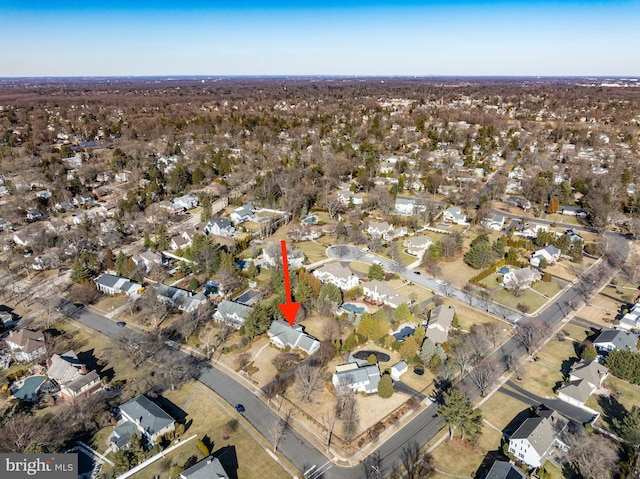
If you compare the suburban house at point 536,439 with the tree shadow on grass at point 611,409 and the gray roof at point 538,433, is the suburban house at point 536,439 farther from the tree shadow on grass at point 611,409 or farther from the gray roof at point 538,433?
the tree shadow on grass at point 611,409

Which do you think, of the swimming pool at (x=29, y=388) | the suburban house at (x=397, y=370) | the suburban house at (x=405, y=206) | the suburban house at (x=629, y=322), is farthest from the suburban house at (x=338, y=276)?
the swimming pool at (x=29, y=388)

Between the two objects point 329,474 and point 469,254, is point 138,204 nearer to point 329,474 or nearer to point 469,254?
point 469,254

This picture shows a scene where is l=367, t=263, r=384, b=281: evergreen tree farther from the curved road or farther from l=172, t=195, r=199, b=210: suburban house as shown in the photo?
l=172, t=195, r=199, b=210: suburban house

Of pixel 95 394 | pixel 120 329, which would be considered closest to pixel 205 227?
pixel 120 329

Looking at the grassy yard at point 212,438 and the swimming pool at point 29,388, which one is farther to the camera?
the swimming pool at point 29,388

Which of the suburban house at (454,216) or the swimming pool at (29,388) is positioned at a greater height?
the suburban house at (454,216)

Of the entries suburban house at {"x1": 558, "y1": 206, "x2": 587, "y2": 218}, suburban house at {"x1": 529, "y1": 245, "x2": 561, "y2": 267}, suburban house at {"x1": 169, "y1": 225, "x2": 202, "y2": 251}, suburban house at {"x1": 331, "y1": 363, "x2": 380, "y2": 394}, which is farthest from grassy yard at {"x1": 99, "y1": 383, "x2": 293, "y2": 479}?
suburban house at {"x1": 558, "y1": 206, "x2": 587, "y2": 218}

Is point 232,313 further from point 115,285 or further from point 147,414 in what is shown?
point 115,285

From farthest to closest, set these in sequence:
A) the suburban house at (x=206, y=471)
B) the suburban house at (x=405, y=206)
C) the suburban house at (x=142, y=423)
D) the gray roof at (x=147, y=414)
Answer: the suburban house at (x=405, y=206) < the gray roof at (x=147, y=414) < the suburban house at (x=142, y=423) < the suburban house at (x=206, y=471)
